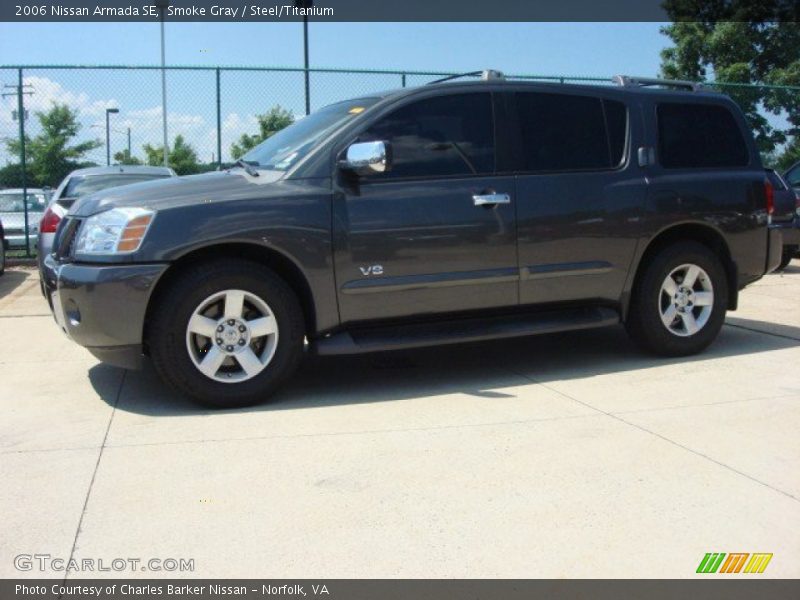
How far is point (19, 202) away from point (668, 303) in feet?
39.5

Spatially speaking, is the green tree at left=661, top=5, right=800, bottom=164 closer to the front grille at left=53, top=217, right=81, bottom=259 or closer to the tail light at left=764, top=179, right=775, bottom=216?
the tail light at left=764, top=179, right=775, bottom=216

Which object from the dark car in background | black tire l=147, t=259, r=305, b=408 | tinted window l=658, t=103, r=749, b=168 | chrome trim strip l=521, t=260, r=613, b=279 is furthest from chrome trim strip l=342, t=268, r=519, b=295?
the dark car in background

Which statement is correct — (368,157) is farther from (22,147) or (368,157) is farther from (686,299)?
(22,147)

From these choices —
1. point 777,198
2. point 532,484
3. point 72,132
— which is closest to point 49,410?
point 532,484

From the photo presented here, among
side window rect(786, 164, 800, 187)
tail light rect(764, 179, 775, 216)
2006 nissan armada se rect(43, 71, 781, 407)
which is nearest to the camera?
2006 nissan armada se rect(43, 71, 781, 407)

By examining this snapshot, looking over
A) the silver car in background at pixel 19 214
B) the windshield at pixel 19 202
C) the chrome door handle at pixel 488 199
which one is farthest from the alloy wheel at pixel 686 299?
the windshield at pixel 19 202

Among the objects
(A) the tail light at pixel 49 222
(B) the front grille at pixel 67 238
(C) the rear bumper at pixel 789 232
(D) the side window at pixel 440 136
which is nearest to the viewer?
(B) the front grille at pixel 67 238

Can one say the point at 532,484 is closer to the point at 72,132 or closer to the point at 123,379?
the point at 123,379

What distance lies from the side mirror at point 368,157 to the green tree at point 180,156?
759 cm

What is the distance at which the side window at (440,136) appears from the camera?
5.06 metres

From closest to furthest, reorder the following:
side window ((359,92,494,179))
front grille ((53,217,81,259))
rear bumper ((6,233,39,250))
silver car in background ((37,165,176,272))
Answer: front grille ((53,217,81,259)), side window ((359,92,494,179)), silver car in background ((37,165,176,272)), rear bumper ((6,233,39,250))
